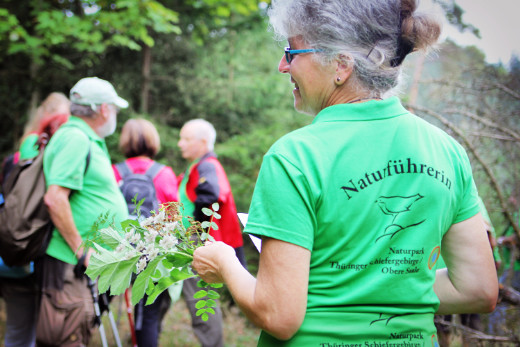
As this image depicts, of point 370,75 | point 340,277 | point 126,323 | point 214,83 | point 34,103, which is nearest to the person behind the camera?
point 340,277

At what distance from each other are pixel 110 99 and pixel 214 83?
18.0ft

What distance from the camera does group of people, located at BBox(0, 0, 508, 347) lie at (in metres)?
1.23

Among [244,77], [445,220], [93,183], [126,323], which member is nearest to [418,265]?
[445,220]

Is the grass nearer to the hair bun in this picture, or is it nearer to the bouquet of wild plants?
the bouquet of wild plants

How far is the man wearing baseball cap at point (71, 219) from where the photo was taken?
3099mm

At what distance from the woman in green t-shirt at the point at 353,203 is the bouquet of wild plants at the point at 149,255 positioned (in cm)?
16

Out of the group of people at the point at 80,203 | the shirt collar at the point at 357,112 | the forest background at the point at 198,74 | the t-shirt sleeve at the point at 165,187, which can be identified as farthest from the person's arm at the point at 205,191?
the shirt collar at the point at 357,112

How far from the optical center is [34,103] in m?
7.51

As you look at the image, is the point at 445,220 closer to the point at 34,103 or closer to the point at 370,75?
the point at 370,75

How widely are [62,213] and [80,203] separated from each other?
6.5 inches

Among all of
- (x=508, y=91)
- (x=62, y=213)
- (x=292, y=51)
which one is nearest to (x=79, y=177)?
(x=62, y=213)

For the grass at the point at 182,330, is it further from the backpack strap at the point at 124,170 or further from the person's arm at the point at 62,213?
the person's arm at the point at 62,213

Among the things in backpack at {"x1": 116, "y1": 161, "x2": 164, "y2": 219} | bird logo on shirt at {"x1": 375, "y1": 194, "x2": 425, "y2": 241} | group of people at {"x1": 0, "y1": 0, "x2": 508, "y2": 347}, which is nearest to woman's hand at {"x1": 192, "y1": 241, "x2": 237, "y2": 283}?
group of people at {"x1": 0, "y1": 0, "x2": 508, "y2": 347}

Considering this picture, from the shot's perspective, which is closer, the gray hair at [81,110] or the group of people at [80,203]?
the group of people at [80,203]
